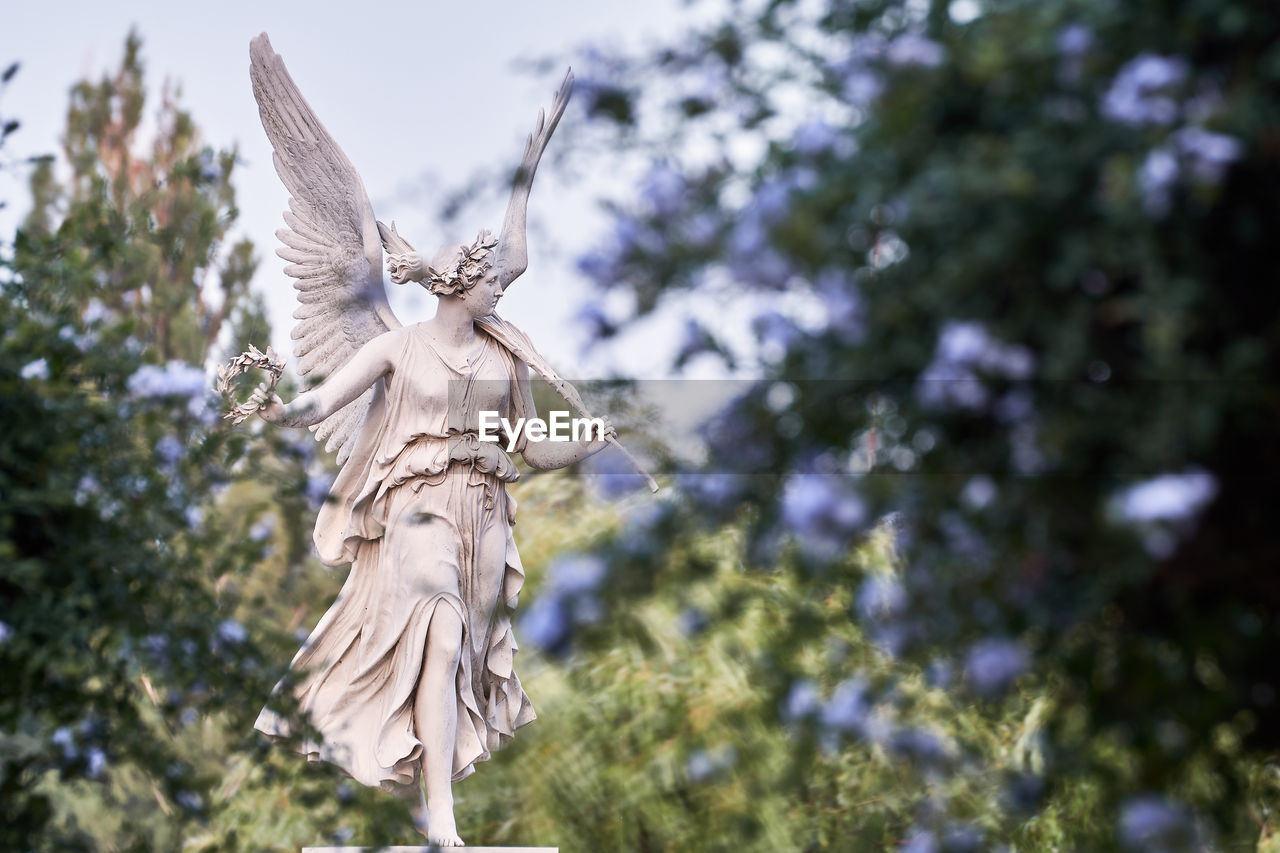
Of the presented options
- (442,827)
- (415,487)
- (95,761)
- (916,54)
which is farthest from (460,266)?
(916,54)

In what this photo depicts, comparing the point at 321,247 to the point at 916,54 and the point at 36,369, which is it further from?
the point at 916,54

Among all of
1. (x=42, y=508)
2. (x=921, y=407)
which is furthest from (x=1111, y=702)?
(x=42, y=508)

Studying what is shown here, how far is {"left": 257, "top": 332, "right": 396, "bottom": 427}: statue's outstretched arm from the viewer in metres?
3.74

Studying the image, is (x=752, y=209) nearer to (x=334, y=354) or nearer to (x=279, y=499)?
(x=279, y=499)

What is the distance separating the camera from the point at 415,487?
4.02 metres

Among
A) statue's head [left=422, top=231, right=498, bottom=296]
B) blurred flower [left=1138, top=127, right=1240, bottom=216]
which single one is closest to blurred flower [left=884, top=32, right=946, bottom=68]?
blurred flower [left=1138, top=127, right=1240, bottom=216]

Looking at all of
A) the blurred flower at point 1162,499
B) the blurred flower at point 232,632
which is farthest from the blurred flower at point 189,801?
the blurred flower at point 1162,499

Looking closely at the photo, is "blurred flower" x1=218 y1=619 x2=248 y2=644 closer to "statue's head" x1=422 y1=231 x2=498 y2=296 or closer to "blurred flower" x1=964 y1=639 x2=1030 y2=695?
"blurred flower" x1=964 y1=639 x2=1030 y2=695

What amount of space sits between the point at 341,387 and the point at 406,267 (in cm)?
41

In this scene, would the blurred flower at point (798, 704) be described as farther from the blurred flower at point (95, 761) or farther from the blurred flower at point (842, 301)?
the blurred flower at point (95, 761)

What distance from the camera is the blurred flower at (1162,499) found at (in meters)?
1.45

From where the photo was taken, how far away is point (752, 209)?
1.74 meters

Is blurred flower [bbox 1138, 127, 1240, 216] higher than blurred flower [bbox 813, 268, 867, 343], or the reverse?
blurred flower [bbox 813, 268, 867, 343]

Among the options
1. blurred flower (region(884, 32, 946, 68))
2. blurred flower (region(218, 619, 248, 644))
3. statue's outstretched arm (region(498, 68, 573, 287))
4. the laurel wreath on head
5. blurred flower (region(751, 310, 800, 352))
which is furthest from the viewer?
statue's outstretched arm (region(498, 68, 573, 287))
